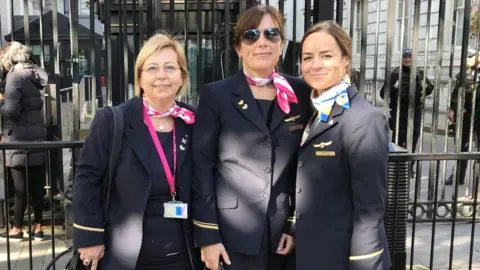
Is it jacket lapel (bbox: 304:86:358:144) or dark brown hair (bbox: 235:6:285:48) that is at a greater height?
dark brown hair (bbox: 235:6:285:48)

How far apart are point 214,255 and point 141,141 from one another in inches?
25.7

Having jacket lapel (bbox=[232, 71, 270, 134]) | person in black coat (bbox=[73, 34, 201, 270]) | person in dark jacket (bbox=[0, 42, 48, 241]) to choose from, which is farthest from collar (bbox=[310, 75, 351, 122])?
person in dark jacket (bbox=[0, 42, 48, 241])

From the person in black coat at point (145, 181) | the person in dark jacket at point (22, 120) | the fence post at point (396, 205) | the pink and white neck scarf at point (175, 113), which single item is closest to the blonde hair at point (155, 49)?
the person in black coat at point (145, 181)

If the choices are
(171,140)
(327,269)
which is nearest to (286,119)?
(171,140)

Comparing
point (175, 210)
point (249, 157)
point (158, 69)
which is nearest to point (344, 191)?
point (249, 157)

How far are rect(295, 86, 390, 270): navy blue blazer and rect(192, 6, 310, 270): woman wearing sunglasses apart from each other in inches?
4.7

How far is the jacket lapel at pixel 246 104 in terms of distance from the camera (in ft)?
7.36

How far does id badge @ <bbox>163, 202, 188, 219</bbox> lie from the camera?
2.23 m

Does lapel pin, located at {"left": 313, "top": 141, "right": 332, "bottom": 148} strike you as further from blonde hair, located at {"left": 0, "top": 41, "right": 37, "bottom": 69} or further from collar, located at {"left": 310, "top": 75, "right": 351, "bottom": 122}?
blonde hair, located at {"left": 0, "top": 41, "right": 37, "bottom": 69}

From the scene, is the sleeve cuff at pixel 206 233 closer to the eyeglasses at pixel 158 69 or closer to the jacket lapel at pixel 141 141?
the jacket lapel at pixel 141 141

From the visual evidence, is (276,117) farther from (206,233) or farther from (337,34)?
(206,233)

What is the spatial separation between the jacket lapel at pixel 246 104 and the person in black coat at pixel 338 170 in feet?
0.74

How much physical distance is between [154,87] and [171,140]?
0.27 metres

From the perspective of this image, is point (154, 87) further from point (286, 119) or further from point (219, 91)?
point (286, 119)
